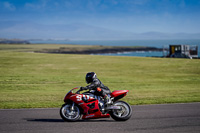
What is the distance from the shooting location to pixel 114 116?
9266mm

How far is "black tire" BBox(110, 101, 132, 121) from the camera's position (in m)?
9.19

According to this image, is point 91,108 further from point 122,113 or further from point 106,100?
point 122,113

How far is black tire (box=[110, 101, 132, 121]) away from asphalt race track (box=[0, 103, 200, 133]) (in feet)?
0.55

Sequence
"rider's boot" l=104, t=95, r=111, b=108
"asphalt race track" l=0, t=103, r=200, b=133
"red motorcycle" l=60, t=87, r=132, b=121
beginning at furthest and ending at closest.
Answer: "rider's boot" l=104, t=95, r=111, b=108 → "red motorcycle" l=60, t=87, r=132, b=121 → "asphalt race track" l=0, t=103, r=200, b=133

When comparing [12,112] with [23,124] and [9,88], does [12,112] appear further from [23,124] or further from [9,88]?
[9,88]

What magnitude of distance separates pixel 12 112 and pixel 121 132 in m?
4.91

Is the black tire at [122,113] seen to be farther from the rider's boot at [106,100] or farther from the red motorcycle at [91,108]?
the rider's boot at [106,100]

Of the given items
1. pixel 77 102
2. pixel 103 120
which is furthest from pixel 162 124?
pixel 77 102

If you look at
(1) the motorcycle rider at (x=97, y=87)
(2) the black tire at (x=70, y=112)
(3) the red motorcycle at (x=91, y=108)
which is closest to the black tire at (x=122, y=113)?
(3) the red motorcycle at (x=91, y=108)

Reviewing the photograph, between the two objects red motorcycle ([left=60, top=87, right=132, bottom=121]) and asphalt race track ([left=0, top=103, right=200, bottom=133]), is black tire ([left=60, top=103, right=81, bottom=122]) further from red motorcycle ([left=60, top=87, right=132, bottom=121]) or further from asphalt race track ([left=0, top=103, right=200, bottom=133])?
asphalt race track ([left=0, top=103, right=200, bottom=133])

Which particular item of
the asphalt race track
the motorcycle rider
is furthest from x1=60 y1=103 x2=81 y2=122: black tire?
the motorcycle rider

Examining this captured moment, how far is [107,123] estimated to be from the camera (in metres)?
8.96

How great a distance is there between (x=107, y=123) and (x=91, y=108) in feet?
2.28

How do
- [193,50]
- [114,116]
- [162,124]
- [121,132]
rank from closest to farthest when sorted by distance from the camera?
[121,132] < [162,124] < [114,116] < [193,50]
